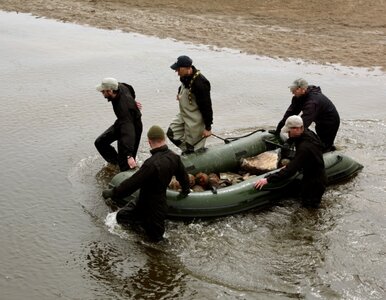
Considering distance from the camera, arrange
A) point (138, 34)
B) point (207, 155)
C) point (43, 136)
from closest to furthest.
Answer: point (207, 155) < point (43, 136) < point (138, 34)

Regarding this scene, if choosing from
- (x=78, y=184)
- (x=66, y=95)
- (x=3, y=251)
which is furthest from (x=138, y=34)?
(x=3, y=251)

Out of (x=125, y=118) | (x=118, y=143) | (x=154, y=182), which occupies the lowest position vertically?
(x=118, y=143)

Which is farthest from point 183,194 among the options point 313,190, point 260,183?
point 313,190

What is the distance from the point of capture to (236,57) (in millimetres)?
17234

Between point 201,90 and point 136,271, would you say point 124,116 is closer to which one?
point 201,90

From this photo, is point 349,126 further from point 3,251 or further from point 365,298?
point 3,251

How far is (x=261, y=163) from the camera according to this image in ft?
29.6

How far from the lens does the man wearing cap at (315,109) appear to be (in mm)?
8719

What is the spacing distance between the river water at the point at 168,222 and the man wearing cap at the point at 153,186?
283mm

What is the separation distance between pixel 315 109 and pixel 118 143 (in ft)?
10.2

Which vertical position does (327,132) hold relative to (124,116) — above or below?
below

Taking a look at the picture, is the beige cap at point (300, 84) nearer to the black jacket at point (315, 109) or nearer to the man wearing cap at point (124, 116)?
the black jacket at point (315, 109)

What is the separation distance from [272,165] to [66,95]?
6.37 m

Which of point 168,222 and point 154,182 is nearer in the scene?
point 154,182
